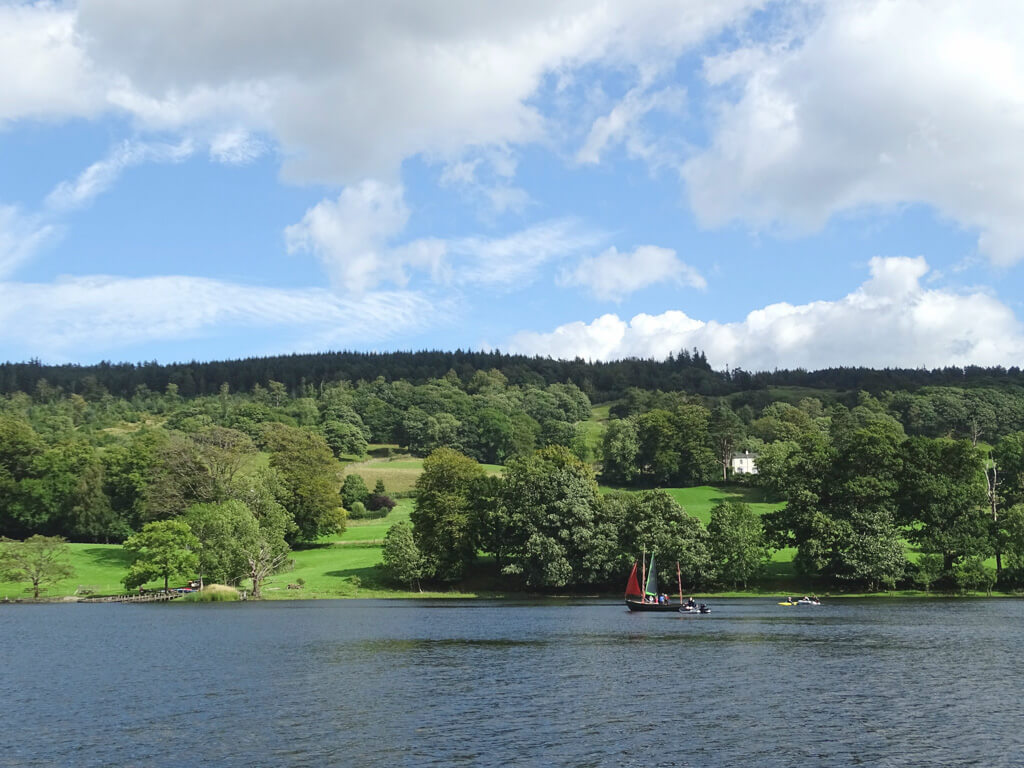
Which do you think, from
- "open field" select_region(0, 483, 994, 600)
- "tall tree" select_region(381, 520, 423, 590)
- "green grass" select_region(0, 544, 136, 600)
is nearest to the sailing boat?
"open field" select_region(0, 483, 994, 600)

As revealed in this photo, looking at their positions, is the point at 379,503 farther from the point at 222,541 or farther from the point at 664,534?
the point at 664,534

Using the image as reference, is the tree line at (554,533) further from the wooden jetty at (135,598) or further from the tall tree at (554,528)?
the wooden jetty at (135,598)

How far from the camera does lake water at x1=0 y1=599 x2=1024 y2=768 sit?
33.7m

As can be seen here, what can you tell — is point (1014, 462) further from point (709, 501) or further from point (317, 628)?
point (317, 628)

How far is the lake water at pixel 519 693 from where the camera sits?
33.7 m

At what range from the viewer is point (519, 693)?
1810 inches

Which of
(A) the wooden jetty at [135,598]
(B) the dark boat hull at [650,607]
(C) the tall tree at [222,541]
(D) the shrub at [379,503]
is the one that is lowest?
(A) the wooden jetty at [135,598]

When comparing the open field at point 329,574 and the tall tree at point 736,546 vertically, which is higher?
the tall tree at point 736,546

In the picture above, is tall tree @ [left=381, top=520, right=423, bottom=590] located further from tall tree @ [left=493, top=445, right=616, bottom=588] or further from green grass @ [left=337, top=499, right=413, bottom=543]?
green grass @ [left=337, top=499, right=413, bottom=543]

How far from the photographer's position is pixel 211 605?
353 ft

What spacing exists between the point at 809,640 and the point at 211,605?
70.9 m

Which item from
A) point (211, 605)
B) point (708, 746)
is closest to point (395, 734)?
point (708, 746)

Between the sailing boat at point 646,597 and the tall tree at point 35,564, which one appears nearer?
the sailing boat at point 646,597

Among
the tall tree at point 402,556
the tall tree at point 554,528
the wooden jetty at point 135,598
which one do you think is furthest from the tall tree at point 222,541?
Answer: the tall tree at point 554,528
